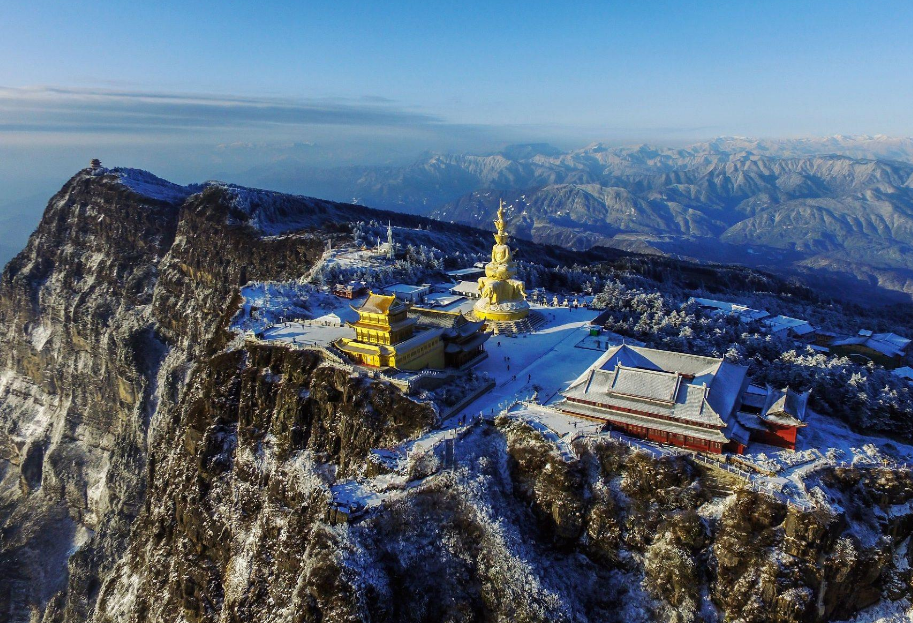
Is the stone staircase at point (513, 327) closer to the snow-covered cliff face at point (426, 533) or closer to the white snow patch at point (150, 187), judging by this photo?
the snow-covered cliff face at point (426, 533)

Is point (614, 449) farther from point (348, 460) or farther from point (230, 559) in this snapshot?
point (230, 559)

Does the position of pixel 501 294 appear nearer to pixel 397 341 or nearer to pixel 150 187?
pixel 397 341

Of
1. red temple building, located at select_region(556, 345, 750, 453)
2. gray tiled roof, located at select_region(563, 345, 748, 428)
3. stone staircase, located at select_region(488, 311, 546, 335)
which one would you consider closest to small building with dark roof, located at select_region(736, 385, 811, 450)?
red temple building, located at select_region(556, 345, 750, 453)

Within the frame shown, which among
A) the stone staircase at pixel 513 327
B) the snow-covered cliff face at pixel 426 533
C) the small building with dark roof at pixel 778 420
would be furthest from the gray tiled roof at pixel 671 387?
the stone staircase at pixel 513 327

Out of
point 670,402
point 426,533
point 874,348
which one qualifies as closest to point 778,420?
point 670,402

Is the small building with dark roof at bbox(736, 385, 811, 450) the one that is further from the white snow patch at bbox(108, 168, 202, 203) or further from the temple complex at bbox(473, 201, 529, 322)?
the white snow patch at bbox(108, 168, 202, 203)

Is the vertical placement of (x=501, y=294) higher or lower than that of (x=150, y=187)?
higher
